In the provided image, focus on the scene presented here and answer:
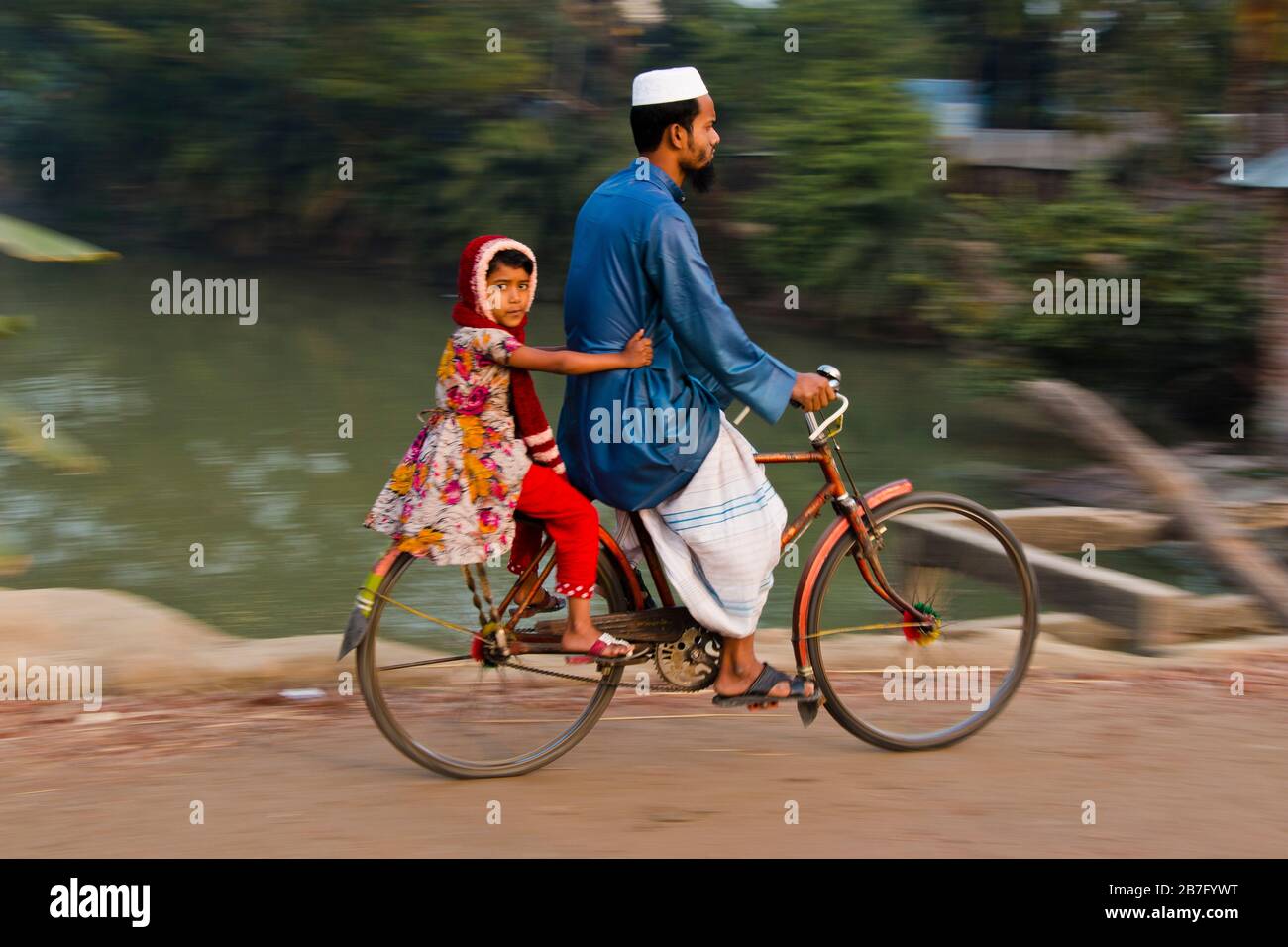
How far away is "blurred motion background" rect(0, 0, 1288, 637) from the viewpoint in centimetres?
926

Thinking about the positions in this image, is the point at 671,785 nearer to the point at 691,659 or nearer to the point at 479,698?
the point at 691,659

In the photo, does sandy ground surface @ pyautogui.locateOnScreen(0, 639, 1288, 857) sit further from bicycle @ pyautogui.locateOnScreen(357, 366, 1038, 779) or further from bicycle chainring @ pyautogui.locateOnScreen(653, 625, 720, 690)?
bicycle chainring @ pyautogui.locateOnScreen(653, 625, 720, 690)

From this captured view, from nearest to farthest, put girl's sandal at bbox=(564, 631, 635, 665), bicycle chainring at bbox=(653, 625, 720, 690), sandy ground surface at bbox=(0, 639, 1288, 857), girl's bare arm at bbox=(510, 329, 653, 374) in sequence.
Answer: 1. sandy ground surface at bbox=(0, 639, 1288, 857)
2. girl's bare arm at bbox=(510, 329, 653, 374)
3. girl's sandal at bbox=(564, 631, 635, 665)
4. bicycle chainring at bbox=(653, 625, 720, 690)

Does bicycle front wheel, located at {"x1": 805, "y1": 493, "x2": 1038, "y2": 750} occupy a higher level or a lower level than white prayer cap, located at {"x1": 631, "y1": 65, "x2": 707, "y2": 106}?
lower

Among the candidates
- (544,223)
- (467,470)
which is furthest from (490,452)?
(544,223)

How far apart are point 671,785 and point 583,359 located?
116 cm

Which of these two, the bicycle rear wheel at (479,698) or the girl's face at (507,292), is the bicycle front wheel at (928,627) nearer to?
the bicycle rear wheel at (479,698)

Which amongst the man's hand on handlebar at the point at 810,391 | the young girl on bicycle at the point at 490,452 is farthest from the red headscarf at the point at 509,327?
the man's hand on handlebar at the point at 810,391

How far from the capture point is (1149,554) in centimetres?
879

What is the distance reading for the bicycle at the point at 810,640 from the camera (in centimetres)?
395

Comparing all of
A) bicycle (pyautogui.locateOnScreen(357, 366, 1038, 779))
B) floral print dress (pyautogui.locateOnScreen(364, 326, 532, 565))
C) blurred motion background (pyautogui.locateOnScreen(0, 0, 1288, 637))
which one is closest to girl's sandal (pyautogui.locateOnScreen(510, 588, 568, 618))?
bicycle (pyautogui.locateOnScreen(357, 366, 1038, 779))

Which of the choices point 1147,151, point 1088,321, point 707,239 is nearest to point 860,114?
point 707,239

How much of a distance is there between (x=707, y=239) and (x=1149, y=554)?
10399 mm

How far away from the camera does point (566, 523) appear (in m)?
3.82
